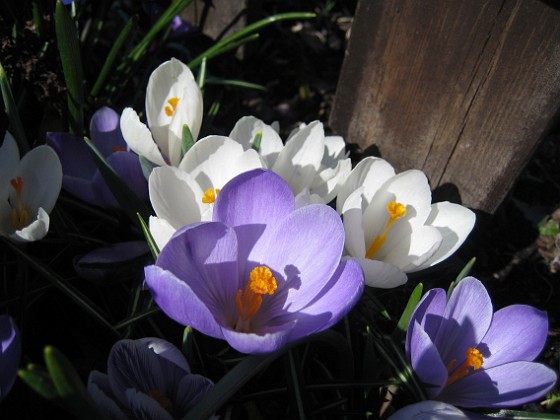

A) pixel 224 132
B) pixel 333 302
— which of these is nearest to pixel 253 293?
pixel 333 302

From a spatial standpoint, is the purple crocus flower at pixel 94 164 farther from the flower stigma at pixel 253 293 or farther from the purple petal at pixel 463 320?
the purple petal at pixel 463 320

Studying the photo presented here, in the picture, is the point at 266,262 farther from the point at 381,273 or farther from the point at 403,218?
the point at 403,218

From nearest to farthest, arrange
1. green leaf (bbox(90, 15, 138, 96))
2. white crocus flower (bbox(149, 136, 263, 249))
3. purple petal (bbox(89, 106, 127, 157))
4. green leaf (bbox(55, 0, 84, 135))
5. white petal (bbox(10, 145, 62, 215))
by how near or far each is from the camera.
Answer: white crocus flower (bbox(149, 136, 263, 249))
white petal (bbox(10, 145, 62, 215))
green leaf (bbox(55, 0, 84, 135))
purple petal (bbox(89, 106, 127, 157))
green leaf (bbox(90, 15, 138, 96))

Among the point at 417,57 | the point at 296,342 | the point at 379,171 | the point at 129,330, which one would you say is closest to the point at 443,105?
the point at 417,57

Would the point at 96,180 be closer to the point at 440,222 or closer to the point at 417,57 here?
the point at 440,222

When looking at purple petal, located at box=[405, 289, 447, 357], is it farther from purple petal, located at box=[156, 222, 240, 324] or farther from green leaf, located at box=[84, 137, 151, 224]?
green leaf, located at box=[84, 137, 151, 224]

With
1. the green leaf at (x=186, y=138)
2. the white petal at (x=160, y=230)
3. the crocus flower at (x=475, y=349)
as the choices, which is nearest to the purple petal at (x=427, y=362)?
the crocus flower at (x=475, y=349)

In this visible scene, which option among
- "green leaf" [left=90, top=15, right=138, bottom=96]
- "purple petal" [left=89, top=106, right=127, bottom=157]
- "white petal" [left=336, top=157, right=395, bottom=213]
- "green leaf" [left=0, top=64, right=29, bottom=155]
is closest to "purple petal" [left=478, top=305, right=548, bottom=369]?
"white petal" [left=336, top=157, right=395, bottom=213]

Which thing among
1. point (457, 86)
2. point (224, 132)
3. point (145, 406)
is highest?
point (457, 86)
